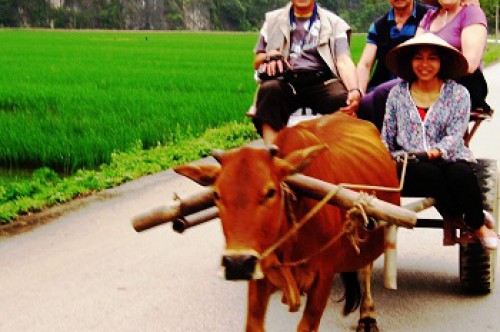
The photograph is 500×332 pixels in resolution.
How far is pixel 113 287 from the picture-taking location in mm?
5684

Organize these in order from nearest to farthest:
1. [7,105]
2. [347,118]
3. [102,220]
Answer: [347,118] → [102,220] → [7,105]

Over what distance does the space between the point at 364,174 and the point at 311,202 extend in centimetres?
75

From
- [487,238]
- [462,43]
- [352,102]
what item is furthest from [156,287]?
[462,43]

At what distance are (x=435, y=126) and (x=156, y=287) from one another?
1912 millimetres

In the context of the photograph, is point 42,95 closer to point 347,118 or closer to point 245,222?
point 347,118

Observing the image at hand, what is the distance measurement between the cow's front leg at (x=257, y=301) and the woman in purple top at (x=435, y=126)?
1326 mm

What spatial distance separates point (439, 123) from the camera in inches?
200

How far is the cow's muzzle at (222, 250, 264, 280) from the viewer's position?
3178 millimetres

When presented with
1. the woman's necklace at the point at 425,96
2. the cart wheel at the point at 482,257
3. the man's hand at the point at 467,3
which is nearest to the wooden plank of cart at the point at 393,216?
the cart wheel at the point at 482,257

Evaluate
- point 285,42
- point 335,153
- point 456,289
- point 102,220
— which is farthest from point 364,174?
point 102,220

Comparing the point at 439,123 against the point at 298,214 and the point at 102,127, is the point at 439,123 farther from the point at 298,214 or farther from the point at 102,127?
the point at 102,127

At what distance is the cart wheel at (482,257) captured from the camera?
5234mm

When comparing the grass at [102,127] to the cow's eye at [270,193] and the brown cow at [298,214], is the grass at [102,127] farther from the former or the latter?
the cow's eye at [270,193]

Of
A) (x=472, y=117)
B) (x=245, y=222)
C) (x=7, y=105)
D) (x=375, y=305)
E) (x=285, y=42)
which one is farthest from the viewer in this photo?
(x=7, y=105)
